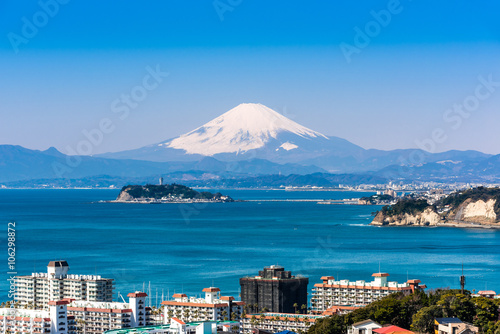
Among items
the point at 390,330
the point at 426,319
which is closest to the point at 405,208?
the point at 426,319

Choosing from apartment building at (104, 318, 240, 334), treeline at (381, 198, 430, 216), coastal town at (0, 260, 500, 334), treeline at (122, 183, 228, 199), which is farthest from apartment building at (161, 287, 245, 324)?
treeline at (122, 183, 228, 199)

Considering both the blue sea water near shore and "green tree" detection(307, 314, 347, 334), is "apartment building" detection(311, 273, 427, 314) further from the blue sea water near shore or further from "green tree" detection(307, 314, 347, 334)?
"green tree" detection(307, 314, 347, 334)

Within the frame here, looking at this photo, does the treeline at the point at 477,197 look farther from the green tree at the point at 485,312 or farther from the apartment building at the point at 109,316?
the apartment building at the point at 109,316

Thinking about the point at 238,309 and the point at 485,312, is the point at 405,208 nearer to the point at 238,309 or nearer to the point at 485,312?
the point at 238,309

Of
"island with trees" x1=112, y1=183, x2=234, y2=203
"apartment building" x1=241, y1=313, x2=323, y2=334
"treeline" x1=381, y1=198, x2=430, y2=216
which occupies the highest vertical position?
"island with trees" x1=112, y1=183, x2=234, y2=203

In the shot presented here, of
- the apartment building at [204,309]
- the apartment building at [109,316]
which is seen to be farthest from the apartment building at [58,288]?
the apartment building at [204,309]

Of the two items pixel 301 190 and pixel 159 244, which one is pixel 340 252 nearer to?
pixel 159 244

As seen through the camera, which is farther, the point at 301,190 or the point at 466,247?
the point at 301,190

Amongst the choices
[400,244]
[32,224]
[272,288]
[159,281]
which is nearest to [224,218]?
[32,224]
